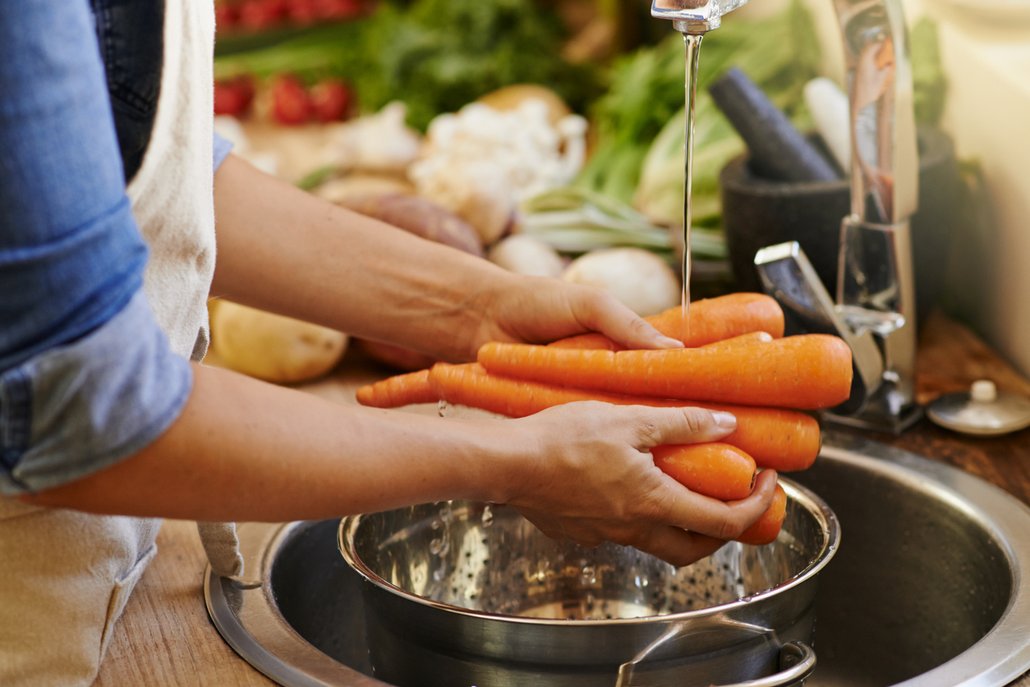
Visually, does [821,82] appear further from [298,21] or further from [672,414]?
[298,21]

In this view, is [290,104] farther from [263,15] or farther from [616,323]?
[616,323]

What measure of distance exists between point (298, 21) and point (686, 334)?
2.75 meters

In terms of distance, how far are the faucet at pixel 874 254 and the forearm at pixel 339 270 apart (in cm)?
31

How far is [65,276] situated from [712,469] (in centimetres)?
54

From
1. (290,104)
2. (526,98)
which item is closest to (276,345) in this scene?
(526,98)

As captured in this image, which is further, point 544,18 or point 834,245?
point 544,18

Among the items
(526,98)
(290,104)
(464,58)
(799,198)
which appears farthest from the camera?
(290,104)

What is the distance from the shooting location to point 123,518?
2.81 ft

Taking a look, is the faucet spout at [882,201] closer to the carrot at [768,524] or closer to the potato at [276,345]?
the carrot at [768,524]

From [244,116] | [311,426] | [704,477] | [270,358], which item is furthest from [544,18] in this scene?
[311,426]

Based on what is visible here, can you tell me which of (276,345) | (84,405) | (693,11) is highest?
(693,11)

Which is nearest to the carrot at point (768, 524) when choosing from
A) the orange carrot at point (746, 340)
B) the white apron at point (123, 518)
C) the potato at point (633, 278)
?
the orange carrot at point (746, 340)

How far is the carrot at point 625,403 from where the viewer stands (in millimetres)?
1010

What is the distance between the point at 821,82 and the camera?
1564 mm
